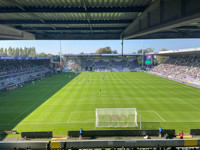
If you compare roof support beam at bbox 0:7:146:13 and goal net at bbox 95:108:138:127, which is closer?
roof support beam at bbox 0:7:146:13

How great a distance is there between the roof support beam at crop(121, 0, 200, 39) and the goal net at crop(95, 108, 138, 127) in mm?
9759

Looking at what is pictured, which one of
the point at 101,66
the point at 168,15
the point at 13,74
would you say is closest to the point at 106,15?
the point at 168,15

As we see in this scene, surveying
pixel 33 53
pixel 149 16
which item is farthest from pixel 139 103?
pixel 33 53

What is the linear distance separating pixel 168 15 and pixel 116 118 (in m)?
12.1

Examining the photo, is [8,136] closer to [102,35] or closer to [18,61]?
[102,35]

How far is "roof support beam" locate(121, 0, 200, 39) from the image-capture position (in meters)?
5.25

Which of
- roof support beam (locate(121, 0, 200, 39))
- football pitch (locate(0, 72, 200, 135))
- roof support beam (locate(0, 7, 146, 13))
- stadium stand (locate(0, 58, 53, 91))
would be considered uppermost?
roof support beam (locate(0, 7, 146, 13))

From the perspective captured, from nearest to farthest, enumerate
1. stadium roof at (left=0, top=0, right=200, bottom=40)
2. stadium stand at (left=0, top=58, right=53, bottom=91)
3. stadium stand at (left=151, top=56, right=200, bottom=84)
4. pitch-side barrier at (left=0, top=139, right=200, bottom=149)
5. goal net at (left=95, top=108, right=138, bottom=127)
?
stadium roof at (left=0, top=0, right=200, bottom=40)
pitch-side barrier at (left=0, top=139, right=200, bottom=149)
goal net at (left=95, top=108, right=138, bottom=127)
stadium stand at (left=0, top=58, right=53, bottom=91)
stadium stand at (left=151, top=56, right=200, bottom=84)

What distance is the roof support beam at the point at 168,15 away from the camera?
5.25 m

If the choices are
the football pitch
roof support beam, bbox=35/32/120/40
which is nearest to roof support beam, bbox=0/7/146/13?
roof support beam, bbox=35/32/120/40

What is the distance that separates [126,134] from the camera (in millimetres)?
13367

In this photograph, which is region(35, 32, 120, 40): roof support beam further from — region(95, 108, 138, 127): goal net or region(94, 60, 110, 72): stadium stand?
region(94, 60, 110, 72): stadium stand

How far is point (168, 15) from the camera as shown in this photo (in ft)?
21.1

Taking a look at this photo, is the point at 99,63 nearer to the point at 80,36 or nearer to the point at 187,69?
the point at 187,69
